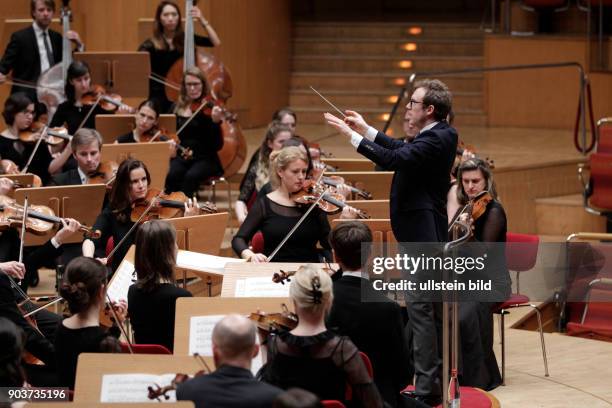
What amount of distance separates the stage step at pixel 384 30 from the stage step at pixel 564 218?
289 centimetres

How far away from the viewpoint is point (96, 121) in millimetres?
6832

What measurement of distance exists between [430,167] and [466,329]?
3.33ft

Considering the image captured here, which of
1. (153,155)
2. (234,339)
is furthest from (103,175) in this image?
(234,339)

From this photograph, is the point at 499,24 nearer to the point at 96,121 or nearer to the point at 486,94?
the point at 486,94

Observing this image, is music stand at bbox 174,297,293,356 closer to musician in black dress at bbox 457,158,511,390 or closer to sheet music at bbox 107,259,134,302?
sheet music at bbox 107,259,134,302

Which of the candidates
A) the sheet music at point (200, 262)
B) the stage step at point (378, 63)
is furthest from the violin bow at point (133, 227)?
the stage step at point (378, 63)

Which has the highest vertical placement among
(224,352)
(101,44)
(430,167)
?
(101,44)

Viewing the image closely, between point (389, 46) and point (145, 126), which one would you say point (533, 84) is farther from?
point (145, 126)

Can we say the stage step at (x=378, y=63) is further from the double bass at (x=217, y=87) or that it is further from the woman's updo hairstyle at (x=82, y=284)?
the woman's updo hairstyle at (x=82, y=284)

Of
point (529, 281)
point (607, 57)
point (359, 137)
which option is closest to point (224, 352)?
point (359, 137)

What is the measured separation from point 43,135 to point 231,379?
11.8ft

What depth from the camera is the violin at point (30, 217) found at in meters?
5.19

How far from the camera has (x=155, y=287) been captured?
405cm

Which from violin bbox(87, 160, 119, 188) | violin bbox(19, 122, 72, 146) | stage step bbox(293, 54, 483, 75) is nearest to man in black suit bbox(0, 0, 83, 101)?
violin bbox(19, 122, 72, 146)
